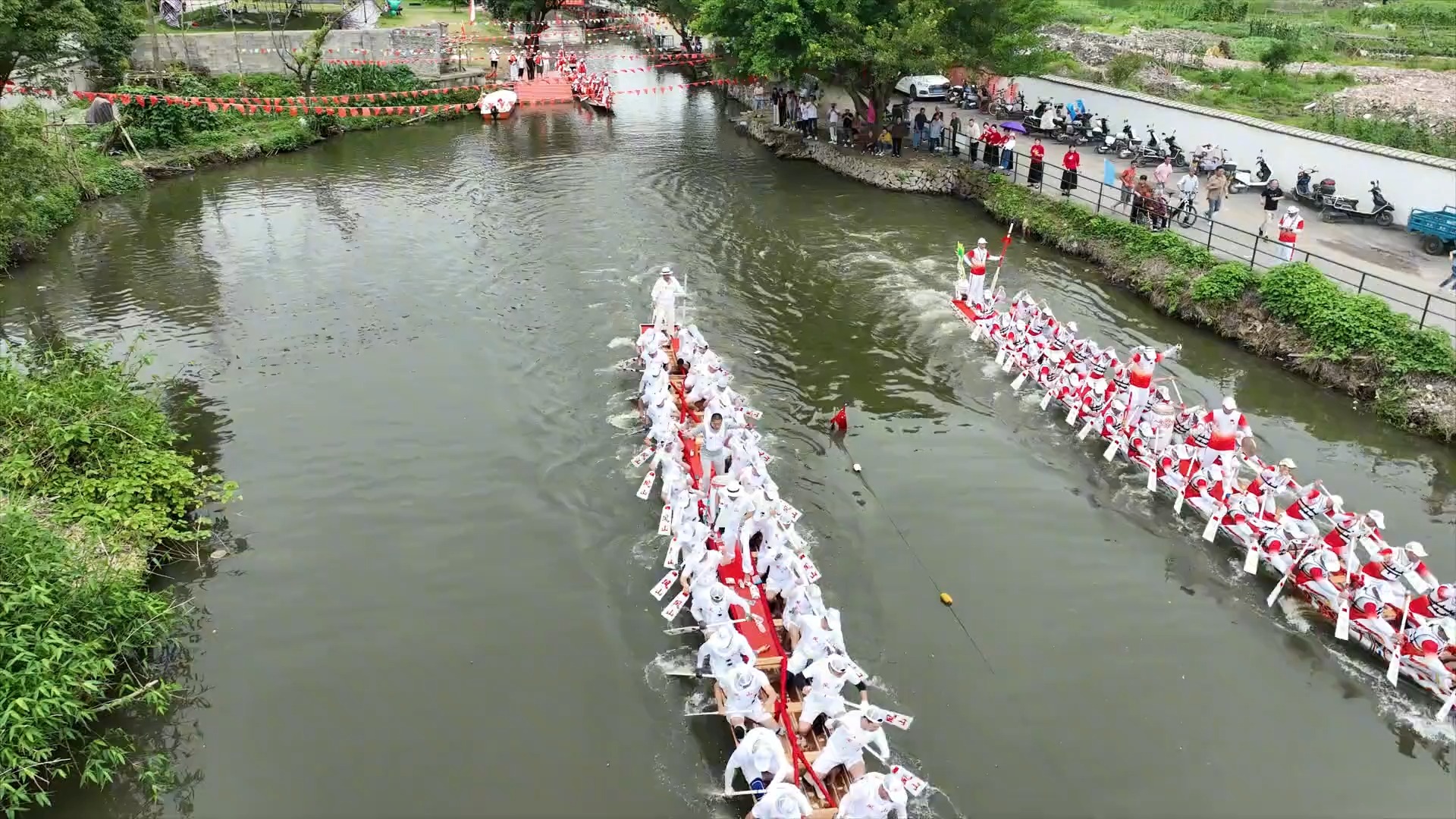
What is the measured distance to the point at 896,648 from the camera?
13.0 metres

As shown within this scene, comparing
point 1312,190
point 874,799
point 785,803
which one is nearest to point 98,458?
point 785,803

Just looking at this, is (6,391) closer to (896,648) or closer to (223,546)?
(223,546)

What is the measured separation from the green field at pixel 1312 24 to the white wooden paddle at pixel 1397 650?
26091mm

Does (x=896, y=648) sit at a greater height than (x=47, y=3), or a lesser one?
lesser

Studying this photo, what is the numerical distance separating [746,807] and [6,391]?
1300 centimetres

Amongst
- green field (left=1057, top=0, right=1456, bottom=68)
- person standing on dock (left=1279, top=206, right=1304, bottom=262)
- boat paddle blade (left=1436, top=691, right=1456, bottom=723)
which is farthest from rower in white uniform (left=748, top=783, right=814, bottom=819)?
green field (left=1057, top=0, right=1456, bottom=68)

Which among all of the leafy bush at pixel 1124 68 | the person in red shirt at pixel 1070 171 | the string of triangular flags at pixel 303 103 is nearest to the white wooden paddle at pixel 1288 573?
the person in red shirt at pixel 1070 171

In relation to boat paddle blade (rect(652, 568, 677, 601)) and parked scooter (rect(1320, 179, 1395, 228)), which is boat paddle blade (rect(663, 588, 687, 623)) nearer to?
boat paddle blade (rect(652, 568, 677, 601))

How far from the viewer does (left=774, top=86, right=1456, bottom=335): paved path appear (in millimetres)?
19672

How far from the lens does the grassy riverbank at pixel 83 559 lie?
34.6 feet

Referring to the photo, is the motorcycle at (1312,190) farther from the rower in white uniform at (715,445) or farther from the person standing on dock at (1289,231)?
the rower in white uniform at (715,445)

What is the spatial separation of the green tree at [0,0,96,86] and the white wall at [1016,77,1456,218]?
31.5 meters

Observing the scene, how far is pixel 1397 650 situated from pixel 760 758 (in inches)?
323

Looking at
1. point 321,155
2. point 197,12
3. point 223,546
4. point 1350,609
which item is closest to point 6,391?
point 223,546
